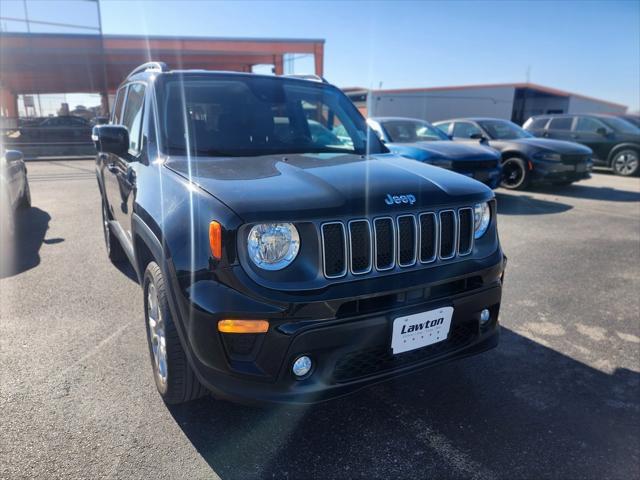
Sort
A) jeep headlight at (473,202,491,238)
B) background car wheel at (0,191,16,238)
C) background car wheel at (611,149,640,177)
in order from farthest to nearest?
1. background car wheel at (611,149,640,177)
2. background car wheel at (0,191,16,238)
3. jeep headlight at (473,202,491,238)

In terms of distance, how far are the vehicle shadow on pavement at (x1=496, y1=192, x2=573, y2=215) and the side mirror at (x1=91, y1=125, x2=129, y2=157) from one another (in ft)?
21.3

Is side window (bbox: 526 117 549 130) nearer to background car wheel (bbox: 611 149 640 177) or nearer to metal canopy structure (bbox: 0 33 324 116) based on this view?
background car wheel (bbox: 611 149 640 177)

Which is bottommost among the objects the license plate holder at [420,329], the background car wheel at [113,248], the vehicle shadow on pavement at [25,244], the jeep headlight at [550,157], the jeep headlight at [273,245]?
the vehicle shadow on pavement at [25,244]

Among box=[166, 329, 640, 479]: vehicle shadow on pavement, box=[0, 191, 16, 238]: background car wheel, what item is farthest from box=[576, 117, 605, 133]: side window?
box=[0, 191, 16, 238]: background car wheel

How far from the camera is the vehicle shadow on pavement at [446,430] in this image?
7.39ft

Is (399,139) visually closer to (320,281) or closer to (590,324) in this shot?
(590,324)

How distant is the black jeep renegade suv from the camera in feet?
6.46

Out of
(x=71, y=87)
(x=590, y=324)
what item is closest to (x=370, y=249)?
(x=590, y=324)

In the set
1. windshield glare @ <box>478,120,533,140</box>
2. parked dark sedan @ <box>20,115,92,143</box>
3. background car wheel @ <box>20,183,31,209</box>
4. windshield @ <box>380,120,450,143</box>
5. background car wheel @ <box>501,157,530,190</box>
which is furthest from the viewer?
parked dark sedan @ <box>20,115,92,143</box>

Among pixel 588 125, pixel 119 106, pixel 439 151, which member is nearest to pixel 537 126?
pixel 588 125

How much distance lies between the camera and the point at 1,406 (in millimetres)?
2650

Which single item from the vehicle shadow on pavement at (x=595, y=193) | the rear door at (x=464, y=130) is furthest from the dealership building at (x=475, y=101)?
the vehicle shadow on pavement at (x=595, y=193)

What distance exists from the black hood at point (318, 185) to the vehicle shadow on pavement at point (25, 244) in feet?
11.2

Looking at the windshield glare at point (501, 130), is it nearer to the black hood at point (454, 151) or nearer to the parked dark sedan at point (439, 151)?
the parked dark sedan at point (439, 151)
